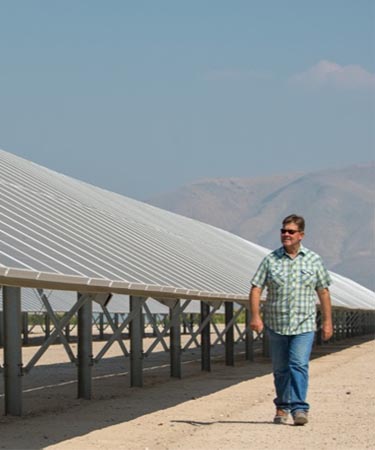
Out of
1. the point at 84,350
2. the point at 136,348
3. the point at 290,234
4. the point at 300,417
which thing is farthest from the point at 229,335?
the point at 290,234

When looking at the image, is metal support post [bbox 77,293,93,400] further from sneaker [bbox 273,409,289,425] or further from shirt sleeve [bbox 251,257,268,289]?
shirt sleeve [bbox 251,257,268,289]

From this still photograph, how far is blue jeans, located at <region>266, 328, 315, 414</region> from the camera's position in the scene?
11.4 m

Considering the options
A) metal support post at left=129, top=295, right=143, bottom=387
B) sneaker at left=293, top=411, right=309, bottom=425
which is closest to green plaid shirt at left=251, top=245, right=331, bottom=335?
sneaker at left=293, top=411, right=309, bottom=425

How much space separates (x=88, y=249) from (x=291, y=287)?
130 inches

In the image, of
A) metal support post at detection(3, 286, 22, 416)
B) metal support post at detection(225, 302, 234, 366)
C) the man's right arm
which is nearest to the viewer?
the man's right arm

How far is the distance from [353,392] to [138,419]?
4.97 meters

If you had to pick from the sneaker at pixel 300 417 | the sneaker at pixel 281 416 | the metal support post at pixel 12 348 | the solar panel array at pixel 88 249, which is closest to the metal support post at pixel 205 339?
the solar panel array at pixel 88 249

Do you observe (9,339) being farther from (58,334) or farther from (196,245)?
(196,245)

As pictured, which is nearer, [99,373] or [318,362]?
[99,373]

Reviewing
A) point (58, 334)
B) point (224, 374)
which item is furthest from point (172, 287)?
point (224, 374)

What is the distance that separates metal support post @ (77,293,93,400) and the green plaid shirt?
4776 millimetres

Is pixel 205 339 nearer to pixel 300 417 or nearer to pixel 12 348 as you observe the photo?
pixel 12 348

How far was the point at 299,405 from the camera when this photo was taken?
11641 millimetres

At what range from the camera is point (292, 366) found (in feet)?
37.6
